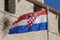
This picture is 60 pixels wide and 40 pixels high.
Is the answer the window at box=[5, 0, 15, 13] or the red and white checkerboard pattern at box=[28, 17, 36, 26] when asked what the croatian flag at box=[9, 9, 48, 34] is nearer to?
the red and white checkerboard pattern at box=[28, 17, 36, 26]

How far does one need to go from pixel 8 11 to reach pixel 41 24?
3.65m

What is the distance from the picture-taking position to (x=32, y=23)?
45.0 ft

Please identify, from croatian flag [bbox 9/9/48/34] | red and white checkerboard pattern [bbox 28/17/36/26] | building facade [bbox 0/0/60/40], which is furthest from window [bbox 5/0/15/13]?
red and white checkerboard pattern [bbox 28/17/36/26]

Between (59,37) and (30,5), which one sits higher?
(30,5)

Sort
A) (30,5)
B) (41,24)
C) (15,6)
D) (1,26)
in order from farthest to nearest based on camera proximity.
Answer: (30,5), (15,6), (1,26), (41,24)

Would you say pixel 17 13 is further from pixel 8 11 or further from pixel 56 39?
pixel 56 39

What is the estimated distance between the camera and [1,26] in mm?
16141

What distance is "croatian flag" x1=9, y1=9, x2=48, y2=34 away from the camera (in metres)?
13.5

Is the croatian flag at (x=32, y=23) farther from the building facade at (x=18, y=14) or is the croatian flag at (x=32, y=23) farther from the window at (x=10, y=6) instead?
the window at (x=10, y=6)

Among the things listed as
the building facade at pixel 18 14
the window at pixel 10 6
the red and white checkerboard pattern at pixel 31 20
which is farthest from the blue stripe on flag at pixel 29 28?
the window at pixel 10 6

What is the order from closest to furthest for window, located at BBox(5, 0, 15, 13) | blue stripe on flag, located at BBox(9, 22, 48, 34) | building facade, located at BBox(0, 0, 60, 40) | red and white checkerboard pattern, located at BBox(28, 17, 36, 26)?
blue stripe on flag, located at BBox(9, 22, 48, 34), red and white checkerboard pattern, located at BBox(28, 17, 36, 26), building facade, located at BBox(0, 0, 60, 40), window, located at BBox(5, 0, 15, 13)

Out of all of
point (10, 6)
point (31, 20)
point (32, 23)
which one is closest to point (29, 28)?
point (32, 23)

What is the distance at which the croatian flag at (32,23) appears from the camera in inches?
531

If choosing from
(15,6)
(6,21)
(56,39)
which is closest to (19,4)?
(15,6)
